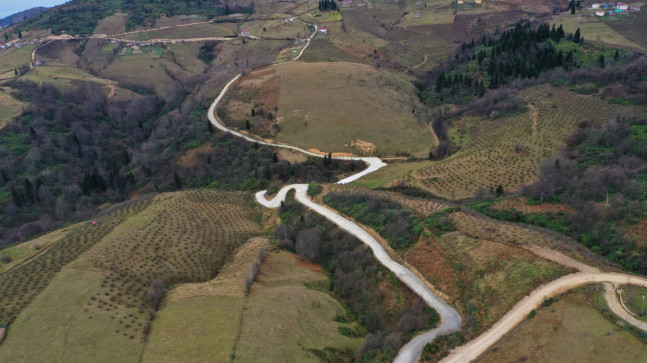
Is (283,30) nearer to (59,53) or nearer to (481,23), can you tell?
(481,23)

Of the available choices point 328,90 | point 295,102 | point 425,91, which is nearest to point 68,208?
point 295,102

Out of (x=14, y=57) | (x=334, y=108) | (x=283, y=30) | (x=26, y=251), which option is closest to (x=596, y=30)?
(x=334, y=108)

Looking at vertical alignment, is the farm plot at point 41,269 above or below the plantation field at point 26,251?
above

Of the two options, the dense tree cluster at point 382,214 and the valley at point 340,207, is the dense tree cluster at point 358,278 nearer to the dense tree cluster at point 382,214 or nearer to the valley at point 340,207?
the valley at point 340,207

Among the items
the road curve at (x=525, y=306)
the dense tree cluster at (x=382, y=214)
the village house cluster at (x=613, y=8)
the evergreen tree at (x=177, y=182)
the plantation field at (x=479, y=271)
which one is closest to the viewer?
the road curve at (x=525, y=306)

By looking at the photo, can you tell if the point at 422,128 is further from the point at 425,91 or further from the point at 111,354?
the point at 111,354

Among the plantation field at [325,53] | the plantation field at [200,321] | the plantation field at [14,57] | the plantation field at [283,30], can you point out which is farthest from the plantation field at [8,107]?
the plantation field at [283,30]
